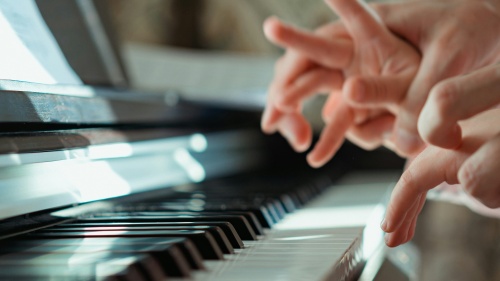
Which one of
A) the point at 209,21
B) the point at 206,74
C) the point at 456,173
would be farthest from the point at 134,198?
the point at 209,21

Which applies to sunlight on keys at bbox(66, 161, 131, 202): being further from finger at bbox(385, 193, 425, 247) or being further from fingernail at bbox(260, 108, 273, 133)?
finger at bbox(385, 193, 425, 247)

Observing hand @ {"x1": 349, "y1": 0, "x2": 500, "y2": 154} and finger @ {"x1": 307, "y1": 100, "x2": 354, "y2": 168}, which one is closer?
hand @ {"x1": 349, "y1": 0, "x2": 500, "y2": 154}

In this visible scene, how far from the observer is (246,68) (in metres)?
2.48

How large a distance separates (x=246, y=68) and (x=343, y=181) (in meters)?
0.73

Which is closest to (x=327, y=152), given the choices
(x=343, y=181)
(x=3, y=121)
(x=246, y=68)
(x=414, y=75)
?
(x=414, y=75)

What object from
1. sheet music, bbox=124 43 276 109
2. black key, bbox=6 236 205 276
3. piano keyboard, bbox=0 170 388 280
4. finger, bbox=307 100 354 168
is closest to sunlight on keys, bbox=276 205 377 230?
piano keyboard, bbox=0 170 388 280

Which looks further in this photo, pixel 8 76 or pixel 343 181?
pixel 343 181

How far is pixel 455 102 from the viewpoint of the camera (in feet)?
1.87

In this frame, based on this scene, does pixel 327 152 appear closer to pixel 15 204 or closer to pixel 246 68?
pixel 15 204

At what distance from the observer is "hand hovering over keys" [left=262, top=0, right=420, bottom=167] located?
3.51 ft

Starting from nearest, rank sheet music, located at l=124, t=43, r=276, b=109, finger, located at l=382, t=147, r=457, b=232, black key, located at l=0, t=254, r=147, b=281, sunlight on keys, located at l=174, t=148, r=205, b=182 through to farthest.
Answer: black key, located at l=0, t=254, r=147, b=281 → finger, located at l=382, t=147, r=457, b=232 → sunlight on keys, located at l=174, t=148, r=205, b=182 → sheet music, located at l=124, t=43, r=276, b=109

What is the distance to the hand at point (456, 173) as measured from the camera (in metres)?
0.56

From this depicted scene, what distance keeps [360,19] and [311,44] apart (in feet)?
0.32

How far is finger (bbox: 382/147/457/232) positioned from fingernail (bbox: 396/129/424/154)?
33 centimetres
